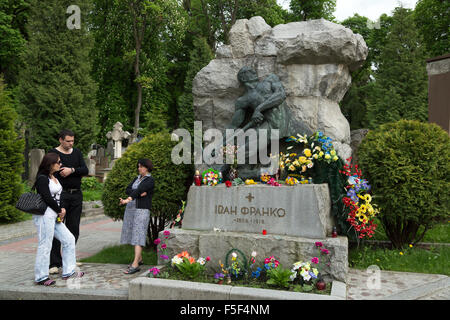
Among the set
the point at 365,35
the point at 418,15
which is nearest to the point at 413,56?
the point at 418,15

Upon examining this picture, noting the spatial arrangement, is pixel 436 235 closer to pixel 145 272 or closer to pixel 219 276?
pixel 219 276

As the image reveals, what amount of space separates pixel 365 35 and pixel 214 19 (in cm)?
1157

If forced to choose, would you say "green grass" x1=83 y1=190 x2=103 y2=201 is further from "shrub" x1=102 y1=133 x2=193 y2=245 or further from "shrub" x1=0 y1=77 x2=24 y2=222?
"shrub" x1=102 y1=133 x2=193 y2=245

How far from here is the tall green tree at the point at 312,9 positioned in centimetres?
2431

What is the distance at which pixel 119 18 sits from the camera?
2195 cm

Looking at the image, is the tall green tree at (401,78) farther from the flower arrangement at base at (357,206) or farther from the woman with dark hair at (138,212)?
the woman with dark hair at (138,212)

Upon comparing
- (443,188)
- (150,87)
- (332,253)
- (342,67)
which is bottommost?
(332,253)

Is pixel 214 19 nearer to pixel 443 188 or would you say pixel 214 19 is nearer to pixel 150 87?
pixel 150 87

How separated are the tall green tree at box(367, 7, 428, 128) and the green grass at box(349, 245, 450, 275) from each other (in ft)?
46.1

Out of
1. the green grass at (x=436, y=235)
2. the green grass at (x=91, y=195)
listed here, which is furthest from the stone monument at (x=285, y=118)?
the green grass at (x=91, y=195)

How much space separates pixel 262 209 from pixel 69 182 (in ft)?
8.98

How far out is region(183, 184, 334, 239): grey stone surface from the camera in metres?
4.45

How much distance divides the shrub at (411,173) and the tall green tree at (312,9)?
21153 mm

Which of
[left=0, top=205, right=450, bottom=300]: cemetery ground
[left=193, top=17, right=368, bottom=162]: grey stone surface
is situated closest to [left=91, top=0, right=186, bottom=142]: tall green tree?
[left=193, top=17, right=368, bottom=162]: grey stone surface
